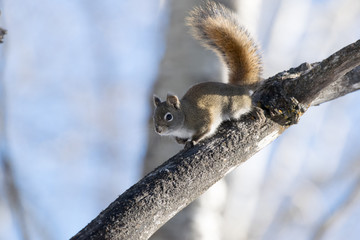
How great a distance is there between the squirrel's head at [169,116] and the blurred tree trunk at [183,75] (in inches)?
13.4

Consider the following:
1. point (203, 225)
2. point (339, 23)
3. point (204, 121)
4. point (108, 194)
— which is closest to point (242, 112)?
point (204, 121)

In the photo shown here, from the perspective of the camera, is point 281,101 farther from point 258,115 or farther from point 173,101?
point 173,101

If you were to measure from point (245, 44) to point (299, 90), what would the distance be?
819 mm

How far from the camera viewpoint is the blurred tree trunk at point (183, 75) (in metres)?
2.88

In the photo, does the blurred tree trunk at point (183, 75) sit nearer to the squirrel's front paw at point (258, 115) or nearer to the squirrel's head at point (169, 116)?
the squirrel's head at point (169, 116)

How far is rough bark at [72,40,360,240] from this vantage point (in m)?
1.55

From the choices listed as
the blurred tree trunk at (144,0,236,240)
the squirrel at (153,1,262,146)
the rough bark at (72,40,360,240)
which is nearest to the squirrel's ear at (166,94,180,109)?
the squirrel at (153,1,262,146)

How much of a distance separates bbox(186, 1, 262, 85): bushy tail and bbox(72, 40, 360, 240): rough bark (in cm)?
56

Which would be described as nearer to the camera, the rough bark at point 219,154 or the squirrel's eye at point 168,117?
the rough bark at point 219,154

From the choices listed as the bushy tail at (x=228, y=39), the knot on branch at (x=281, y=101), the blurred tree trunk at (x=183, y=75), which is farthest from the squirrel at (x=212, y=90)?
the knot on branch at (x=281, y=101)

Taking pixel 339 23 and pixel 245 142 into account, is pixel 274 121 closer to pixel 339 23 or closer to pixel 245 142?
pixel 245 142

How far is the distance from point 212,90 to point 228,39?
36 cm

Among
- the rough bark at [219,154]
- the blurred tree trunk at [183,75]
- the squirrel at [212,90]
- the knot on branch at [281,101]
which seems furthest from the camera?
the blurred tree trunk at [183,75]

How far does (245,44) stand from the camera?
2.85 metres
